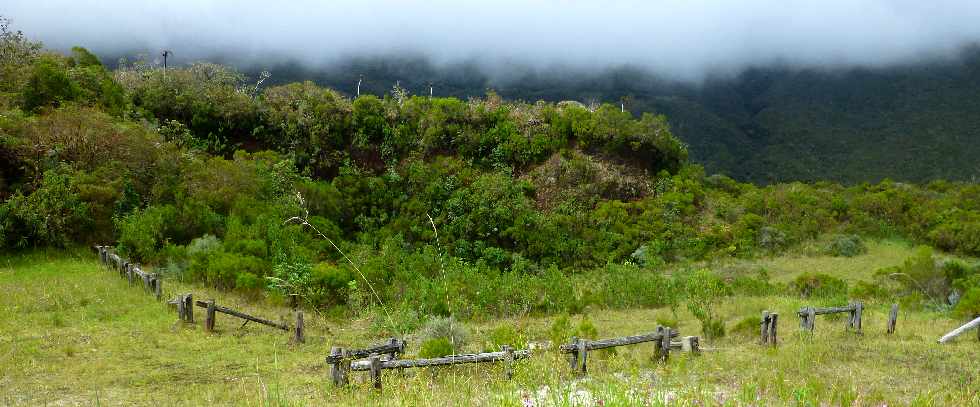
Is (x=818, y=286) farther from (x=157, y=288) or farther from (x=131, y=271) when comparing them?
(x=131, y=271)

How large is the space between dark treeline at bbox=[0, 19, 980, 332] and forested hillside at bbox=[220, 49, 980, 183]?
18.0 metres

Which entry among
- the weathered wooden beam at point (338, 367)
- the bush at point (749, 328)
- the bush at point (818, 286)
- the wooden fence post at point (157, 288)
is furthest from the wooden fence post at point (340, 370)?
the bush at point (818, 286)

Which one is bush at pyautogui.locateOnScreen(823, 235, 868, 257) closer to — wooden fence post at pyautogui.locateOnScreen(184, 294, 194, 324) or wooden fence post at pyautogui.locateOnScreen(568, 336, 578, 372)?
wooden fence post at pyautogui.locateOnScreen(568, 336, 578, 372)

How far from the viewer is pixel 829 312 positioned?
1273 cm

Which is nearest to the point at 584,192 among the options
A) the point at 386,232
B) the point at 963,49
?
the point at 386,232

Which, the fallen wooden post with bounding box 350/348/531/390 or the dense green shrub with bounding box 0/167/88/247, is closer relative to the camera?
the fallen wooden post with bounding box 350/348/531/390

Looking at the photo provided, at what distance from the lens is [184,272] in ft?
50.8

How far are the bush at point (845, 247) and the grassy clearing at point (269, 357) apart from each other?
1073cm

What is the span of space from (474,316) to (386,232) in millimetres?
7332

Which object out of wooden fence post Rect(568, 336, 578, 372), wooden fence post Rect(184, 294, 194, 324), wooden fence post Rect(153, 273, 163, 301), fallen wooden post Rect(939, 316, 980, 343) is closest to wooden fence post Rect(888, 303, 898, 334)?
fallen wooden post Rect(939, 316, 980, 343)

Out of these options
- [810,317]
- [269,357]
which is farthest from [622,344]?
[269,357]

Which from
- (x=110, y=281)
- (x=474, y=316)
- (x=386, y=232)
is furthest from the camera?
(x=386, y=232)

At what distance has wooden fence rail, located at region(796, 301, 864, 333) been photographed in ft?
40.2

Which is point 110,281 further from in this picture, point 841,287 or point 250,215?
point 841,287
